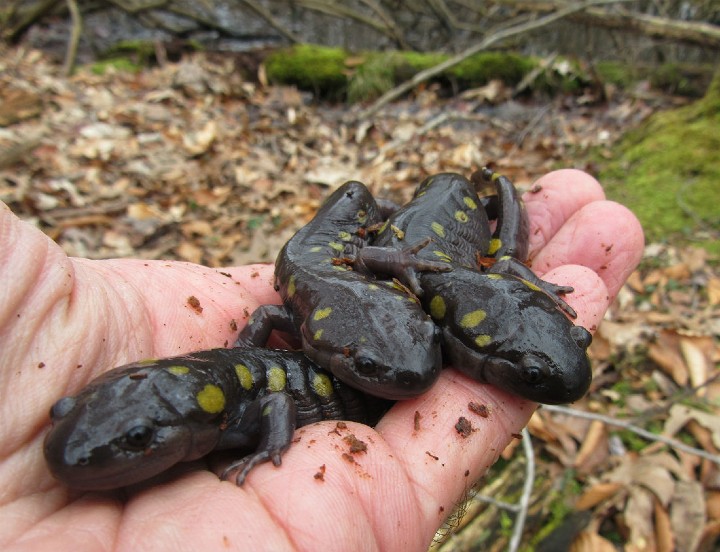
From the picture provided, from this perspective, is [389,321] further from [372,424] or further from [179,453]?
[179,453]

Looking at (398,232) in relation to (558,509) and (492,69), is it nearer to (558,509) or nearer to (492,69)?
(558,509)

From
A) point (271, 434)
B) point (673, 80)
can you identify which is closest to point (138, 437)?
point (271, 434)

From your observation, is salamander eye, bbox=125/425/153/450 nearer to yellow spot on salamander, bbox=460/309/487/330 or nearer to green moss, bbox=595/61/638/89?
yellow spot on salamander, bbox=460/309/487/330

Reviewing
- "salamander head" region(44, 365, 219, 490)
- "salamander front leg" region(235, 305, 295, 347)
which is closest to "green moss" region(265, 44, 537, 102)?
"salamander front leg" region(235, 305, 295, 347)

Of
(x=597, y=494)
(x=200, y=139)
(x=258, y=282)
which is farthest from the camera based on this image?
(x=200, y=139)

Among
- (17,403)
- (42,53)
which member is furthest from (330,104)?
(17,403)

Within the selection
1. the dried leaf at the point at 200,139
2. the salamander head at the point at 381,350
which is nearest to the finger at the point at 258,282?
the salamander head at the point at 381,350
